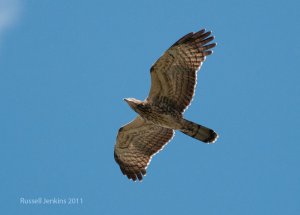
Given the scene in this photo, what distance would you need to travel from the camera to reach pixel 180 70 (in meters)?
17.5

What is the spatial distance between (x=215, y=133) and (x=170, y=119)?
1.11 meters

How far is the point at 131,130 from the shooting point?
61.7 feet

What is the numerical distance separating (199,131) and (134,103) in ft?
5.47

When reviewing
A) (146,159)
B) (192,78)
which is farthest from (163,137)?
(192,78)

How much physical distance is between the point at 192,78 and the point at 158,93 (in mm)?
896

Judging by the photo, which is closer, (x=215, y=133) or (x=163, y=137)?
(x=215, y=133)

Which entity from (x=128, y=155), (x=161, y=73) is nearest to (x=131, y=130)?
(x=128, y=155)

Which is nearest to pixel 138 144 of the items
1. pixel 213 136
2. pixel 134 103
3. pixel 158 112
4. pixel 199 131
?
pixel 158 112

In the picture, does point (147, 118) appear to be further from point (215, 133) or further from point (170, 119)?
point (215, 133)

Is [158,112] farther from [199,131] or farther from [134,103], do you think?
[199,131]

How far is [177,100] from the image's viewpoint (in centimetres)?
1773

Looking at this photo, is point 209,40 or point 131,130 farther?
point 131,130

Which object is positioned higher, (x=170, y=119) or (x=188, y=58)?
(x=188, y=58)

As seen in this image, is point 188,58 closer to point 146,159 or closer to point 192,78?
point 192,78
